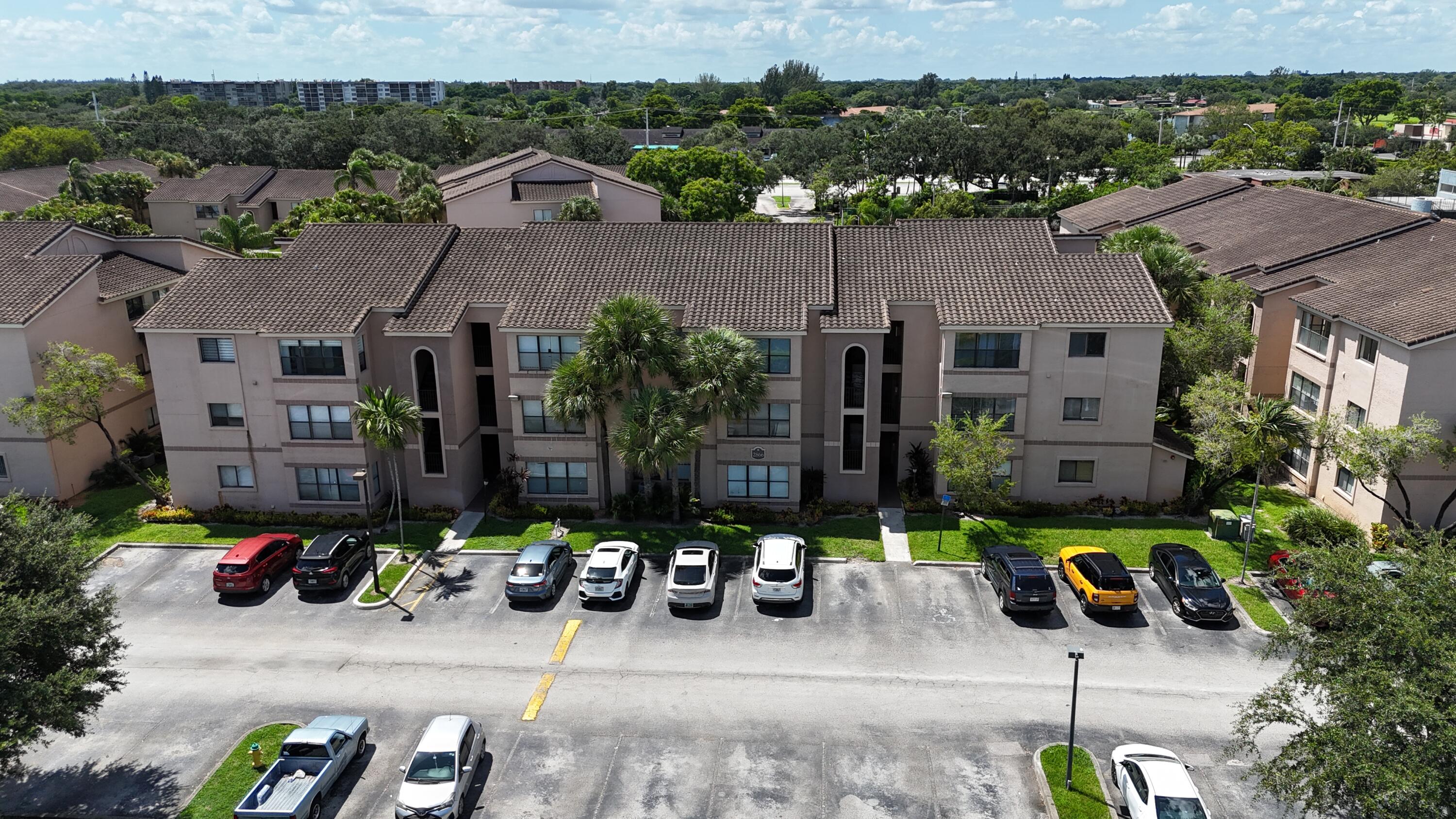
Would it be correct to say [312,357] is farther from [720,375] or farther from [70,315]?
[720,375]

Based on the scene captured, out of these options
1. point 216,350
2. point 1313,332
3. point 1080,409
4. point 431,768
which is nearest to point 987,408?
point 1080,409

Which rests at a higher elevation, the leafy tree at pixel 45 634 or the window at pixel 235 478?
the leafy tree at pixel 45 634

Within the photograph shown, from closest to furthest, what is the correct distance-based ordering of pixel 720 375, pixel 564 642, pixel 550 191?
pixel 564 642 → pixel 720 375 → pixel 550 191

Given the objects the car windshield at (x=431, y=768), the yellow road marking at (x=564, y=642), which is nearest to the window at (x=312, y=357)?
the yellow road marking at (x=564, y=642)

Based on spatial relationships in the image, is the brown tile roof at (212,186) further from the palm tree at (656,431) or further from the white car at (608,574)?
the white car at (608,574)

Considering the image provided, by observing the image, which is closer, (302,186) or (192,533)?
(192,533)

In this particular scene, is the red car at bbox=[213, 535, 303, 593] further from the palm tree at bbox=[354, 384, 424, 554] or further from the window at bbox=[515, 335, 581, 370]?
the window at bbox=[515, 335, 581, 370]

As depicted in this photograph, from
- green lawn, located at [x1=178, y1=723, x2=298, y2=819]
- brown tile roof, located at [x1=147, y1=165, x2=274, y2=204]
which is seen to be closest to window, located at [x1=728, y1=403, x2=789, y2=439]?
green lawn, located at [x1=178, y1=723, x2=298, y2=819]
